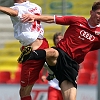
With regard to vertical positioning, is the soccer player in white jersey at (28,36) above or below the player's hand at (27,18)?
below

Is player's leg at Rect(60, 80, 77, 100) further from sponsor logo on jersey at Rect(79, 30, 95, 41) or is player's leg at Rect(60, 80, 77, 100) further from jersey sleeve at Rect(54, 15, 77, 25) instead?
jersey sleeve at Rect(54, 15, 77, 25)

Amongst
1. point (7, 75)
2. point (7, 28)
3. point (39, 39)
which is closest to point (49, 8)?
point (7, 28)

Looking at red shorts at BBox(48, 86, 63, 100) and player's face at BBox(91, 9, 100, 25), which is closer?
player's face at BBox(91, 9, 100, 25)

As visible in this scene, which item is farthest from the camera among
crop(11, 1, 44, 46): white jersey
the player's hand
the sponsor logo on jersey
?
crop(11, 1, 44, 46): white jersey

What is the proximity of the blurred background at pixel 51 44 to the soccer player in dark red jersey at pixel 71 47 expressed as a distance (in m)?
3.31

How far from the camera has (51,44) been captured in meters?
11.6

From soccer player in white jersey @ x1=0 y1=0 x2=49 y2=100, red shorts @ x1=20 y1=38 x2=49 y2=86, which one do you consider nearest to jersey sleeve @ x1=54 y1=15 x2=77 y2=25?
soccer player in white jersey @ x1=0 y1=0 x2=49 y2=100

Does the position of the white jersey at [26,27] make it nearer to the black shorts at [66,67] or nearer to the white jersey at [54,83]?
the black shorts at [66,67]

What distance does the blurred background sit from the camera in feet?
32.4

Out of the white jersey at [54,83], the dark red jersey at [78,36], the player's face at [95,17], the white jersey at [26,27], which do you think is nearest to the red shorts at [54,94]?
the white jersey at [54,83]

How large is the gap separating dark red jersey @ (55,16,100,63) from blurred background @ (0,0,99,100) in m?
3.36

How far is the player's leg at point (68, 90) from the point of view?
20.7ft

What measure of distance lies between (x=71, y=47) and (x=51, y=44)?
521cm

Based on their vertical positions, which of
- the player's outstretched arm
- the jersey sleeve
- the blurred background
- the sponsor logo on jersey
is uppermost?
the player's outstretched arm
